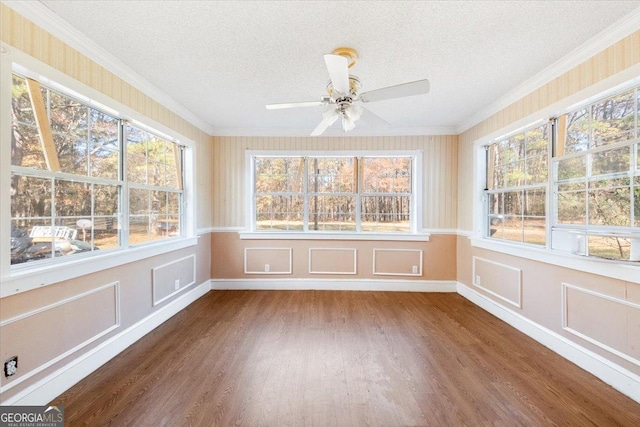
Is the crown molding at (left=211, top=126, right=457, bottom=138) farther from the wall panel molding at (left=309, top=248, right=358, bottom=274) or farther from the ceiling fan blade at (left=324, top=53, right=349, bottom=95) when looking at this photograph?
the ceiling fan blade at (left=324, top=53, right=349, bottom=95)

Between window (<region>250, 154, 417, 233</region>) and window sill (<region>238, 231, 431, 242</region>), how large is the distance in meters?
0.13

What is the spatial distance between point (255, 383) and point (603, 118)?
11.2 ft

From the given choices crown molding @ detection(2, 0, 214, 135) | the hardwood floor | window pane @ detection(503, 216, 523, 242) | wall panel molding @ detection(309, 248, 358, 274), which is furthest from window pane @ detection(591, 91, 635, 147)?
crown molding @ detection(2, 0, 214, 135)

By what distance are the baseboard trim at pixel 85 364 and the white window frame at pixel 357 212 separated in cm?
168

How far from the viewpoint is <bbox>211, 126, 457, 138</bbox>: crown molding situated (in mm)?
4410

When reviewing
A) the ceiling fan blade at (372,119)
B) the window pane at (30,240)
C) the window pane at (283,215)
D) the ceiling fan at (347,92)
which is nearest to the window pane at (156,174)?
the window pane at (30,240)

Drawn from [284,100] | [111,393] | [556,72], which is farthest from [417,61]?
[111,393]

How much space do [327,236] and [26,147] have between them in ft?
11.3

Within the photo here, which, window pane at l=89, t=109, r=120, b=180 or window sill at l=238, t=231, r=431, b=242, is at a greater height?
window pane at l=89, t=109, r=120, b=180

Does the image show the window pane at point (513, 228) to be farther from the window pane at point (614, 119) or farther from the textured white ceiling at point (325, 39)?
the textured white ceiling at point (325, 39)

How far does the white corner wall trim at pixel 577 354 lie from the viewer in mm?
1970

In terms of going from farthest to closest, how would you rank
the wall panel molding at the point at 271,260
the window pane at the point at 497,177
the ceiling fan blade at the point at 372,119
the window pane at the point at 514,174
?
Result: the wall panel molding at the point at 271,260, the window pane at the point at 497,177, the window pane at the point at 514,174, the ceiling fan blade at the point at 372,119

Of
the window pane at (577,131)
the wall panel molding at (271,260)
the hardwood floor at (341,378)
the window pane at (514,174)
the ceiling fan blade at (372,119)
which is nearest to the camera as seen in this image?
the hardwood floor at (341,378)

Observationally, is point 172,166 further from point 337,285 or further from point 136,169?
point 337,285
